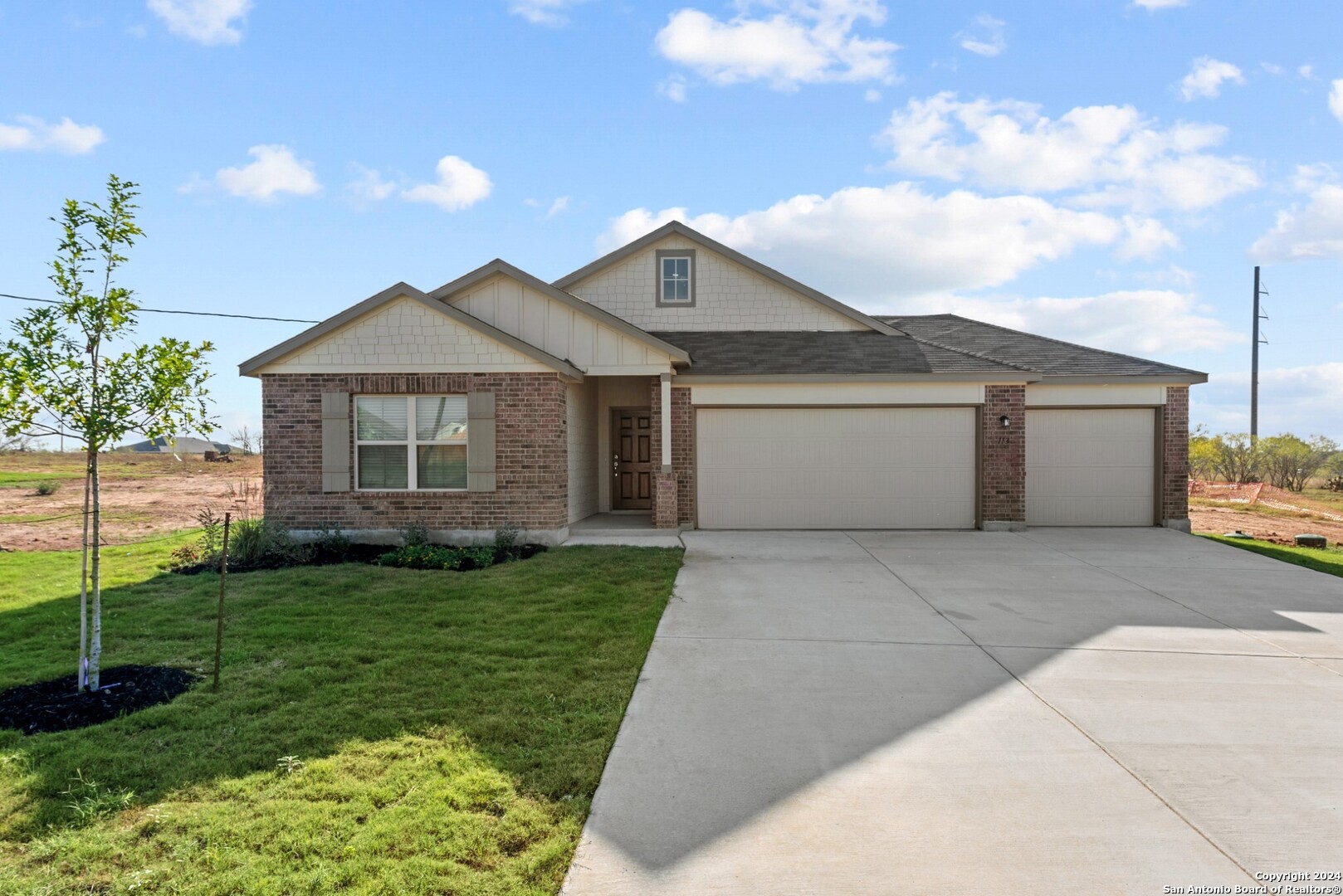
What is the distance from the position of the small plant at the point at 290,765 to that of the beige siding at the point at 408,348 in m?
7.93

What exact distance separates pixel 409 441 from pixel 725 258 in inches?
289

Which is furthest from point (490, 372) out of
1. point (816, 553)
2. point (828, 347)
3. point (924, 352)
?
point (924, 352)

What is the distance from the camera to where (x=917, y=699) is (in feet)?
16.9

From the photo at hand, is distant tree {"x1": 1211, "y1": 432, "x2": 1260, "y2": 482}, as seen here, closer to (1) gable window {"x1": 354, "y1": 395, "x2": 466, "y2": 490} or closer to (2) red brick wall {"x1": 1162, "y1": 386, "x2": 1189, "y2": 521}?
(2) red brick wall {"x1": 1162, "y1": 386, "x2": 1189, "y2": 521}

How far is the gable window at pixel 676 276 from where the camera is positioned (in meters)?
15.4

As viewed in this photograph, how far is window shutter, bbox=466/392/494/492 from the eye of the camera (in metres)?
11.5

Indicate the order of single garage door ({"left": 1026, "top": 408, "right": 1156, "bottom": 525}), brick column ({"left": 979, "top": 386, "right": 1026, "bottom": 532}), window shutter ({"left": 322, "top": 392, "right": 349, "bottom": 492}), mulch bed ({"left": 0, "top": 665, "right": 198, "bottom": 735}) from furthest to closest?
single garage door ({"left": 1026, "top": 408, "right": 1156, "bottom": 525}) → brick column ({"left": 979, "top": 386, "right": 1026, "bottom": 532}) → window shutter ({"left": 322, "top": 392, "right": 349, "bottom": 492}) → mulch bed ({"left": 0, "top": 665, "right": 198, "bottom": 735})

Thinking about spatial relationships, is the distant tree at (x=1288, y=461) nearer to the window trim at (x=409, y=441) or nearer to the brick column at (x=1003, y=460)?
the brick column at (x=1003, y=460)

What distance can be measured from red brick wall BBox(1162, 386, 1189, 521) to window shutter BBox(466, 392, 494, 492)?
1178 cm

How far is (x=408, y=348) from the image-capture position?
11.5 m

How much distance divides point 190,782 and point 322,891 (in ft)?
4.65

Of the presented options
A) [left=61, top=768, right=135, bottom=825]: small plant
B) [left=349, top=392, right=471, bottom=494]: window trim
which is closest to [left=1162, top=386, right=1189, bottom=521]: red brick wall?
[left=349, top=392, right=471, bottom=494]: window trim

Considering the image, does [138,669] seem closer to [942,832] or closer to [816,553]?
[942,832]

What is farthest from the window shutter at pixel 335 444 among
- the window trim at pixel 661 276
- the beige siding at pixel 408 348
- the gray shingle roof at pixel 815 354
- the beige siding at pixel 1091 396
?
the beige siding at pixel 1091 396
